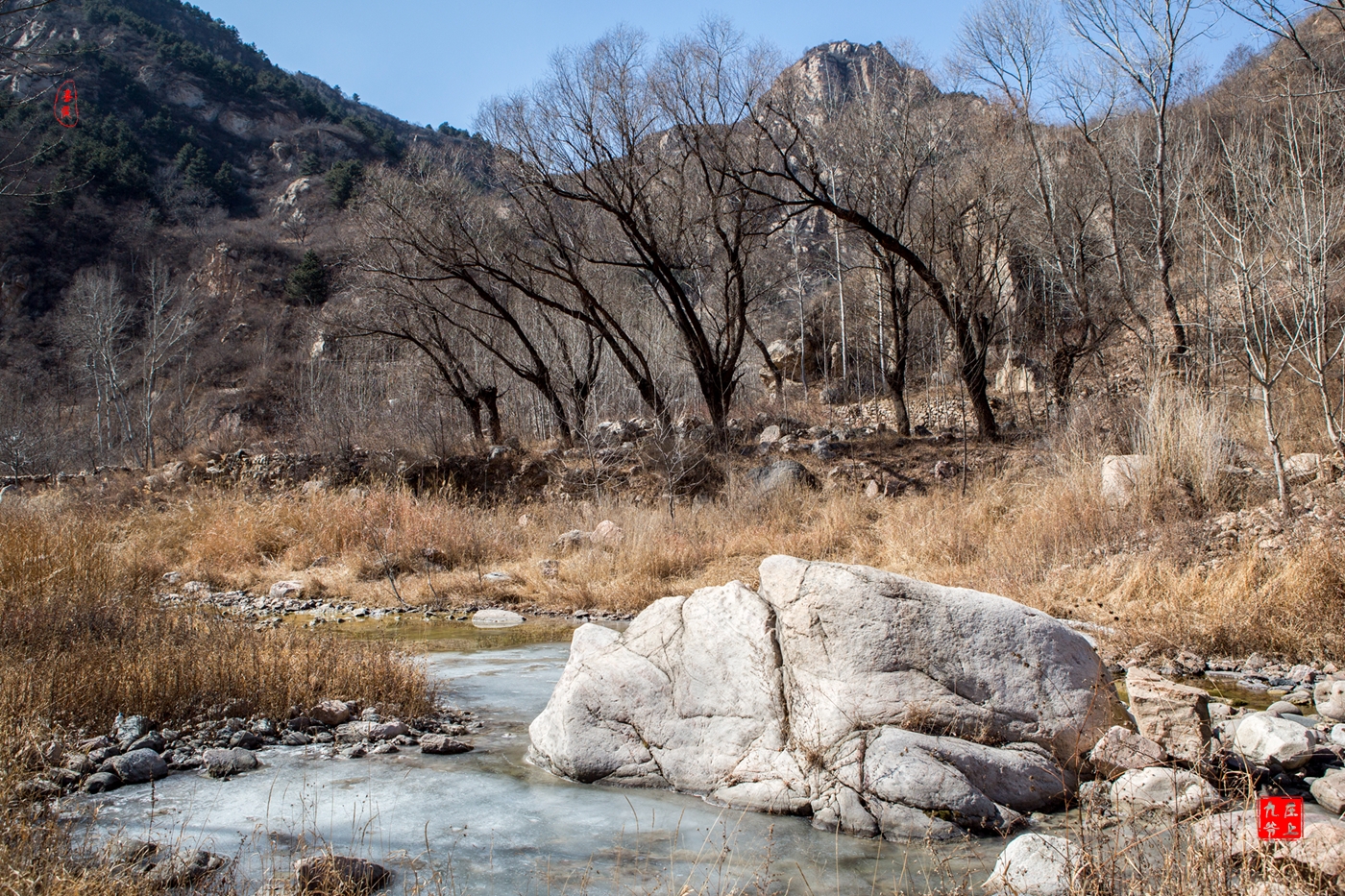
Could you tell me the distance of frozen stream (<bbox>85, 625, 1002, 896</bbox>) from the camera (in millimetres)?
3473

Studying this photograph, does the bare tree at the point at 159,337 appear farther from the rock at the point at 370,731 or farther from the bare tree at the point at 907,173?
the rock at the point at 370,731

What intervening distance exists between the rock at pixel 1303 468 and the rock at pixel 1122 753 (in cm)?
687

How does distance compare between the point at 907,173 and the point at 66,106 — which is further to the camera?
the point at 907,173

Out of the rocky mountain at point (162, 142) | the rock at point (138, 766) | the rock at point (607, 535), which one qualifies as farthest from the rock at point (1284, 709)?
the rocky mountain at point (162, 142)

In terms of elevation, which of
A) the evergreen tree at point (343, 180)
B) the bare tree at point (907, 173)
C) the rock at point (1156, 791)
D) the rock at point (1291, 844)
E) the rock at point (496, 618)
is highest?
the evergreen tree at point (343, 180)

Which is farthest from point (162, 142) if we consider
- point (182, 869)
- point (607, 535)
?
point (182, 869)

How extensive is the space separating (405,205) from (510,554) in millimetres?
9228

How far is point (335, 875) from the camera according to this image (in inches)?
116

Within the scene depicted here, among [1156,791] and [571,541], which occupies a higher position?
[571,541]

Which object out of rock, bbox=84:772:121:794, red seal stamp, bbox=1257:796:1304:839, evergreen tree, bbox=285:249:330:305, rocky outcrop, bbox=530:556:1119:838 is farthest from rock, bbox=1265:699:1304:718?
evergreen tree, bbox=285:249:330:305

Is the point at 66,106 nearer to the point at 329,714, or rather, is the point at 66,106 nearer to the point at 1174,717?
the point at 329,714

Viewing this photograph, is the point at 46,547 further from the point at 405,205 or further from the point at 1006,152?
the point at 1006,152

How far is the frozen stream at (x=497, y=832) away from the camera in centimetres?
347

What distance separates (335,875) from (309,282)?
53.0 meters
